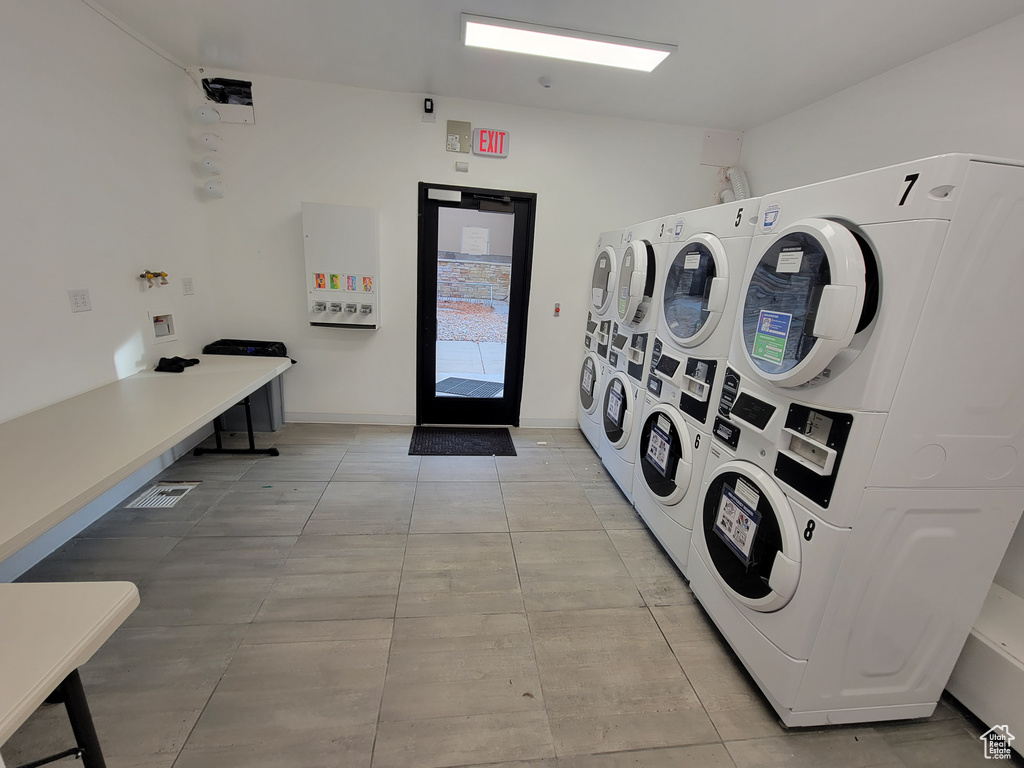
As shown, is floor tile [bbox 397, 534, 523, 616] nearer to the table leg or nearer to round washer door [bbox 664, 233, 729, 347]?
the table leg

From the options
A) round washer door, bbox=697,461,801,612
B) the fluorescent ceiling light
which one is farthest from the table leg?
the fluorescent ceiling light

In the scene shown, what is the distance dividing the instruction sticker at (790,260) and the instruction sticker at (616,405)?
5.21 feet

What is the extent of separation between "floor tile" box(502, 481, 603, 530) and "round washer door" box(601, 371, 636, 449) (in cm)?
49

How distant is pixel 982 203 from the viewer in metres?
1.11

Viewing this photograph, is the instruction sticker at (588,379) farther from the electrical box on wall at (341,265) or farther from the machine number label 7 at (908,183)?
the machine number label 7 at (908,183)

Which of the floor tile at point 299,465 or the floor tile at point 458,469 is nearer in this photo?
the floor tile at point 299,465

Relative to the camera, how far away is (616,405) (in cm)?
310

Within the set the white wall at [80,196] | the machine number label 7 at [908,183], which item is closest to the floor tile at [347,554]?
the white wall at [80,196]

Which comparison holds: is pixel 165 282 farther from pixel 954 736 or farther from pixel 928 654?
pixel 954 736

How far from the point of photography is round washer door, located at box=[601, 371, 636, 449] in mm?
2902

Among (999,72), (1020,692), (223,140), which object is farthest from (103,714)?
(999,72)

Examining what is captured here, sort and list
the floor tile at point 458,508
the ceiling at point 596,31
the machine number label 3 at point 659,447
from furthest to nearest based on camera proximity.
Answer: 1. the floor tile at point 458,508
2. the machine number label 3 at point 659,447
3. the ceiling at point 596,31

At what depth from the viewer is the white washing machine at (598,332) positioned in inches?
130

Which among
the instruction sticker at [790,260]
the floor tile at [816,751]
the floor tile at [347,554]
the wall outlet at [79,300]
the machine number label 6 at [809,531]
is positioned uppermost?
the instruction sticker at [790,260]
